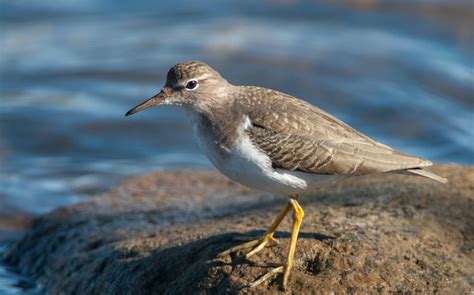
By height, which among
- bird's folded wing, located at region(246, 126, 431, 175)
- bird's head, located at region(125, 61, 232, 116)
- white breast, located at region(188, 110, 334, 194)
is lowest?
white breast, located at region(188, 110, 334, 194)

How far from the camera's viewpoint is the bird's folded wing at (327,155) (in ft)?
21.5

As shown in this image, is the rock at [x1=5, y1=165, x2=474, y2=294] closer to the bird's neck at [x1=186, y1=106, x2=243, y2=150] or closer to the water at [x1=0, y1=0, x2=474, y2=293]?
the bird's neck at [x1=186, y1=106, x2=243, y2=150]

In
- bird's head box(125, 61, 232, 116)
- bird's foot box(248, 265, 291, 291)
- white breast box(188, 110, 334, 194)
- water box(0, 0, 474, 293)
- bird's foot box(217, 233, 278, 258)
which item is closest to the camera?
bird's foot box(248, 265, 291, 291)

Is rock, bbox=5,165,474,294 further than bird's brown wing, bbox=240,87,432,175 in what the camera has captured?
No

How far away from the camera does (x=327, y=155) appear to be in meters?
6.64

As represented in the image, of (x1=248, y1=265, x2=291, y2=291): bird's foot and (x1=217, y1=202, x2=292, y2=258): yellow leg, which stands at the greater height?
(x1=217, y1=202, x2=292, y2=258): yellow leg

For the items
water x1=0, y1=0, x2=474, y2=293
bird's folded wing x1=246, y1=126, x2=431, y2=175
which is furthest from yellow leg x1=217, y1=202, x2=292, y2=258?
water x1=0, y1=0, x2=474, y2=293

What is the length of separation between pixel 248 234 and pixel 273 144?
0.91 meters

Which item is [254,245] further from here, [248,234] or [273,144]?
[273,144]

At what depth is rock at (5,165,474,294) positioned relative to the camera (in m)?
6.21

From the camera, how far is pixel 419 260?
635 cm

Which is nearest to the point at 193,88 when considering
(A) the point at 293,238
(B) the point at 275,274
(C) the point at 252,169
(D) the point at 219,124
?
(D) the point at 219,124

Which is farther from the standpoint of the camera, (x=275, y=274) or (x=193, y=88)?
(x=193, y=88)

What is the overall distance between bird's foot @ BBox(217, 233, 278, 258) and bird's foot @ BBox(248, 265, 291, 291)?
1.06 feet
